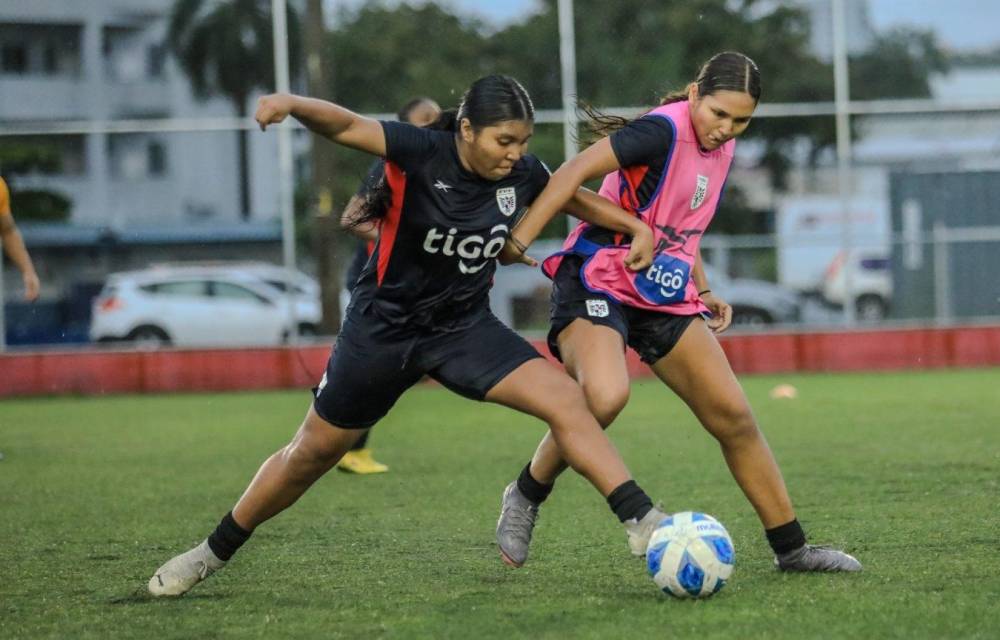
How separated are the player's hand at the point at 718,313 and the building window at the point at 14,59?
1440 cm

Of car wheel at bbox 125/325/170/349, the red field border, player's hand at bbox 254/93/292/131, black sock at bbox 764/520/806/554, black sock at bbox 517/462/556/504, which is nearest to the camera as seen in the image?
player's hand at bbox 254/93/292/131

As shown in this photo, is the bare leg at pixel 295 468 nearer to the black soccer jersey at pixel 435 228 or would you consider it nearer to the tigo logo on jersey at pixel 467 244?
the black soccer jersey at pixel 435 228

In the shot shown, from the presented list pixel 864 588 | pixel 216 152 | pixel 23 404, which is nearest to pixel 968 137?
pixel 216 152

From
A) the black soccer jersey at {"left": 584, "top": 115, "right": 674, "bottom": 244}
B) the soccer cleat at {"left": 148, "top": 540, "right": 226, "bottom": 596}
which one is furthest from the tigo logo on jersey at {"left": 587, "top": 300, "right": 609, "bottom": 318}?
the soccer cleat at {"left": 148, "top": 540, "right": 226, "bottom": 596}

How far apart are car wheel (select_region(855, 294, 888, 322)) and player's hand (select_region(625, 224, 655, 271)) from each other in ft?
45.3

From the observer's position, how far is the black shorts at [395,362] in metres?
5.49

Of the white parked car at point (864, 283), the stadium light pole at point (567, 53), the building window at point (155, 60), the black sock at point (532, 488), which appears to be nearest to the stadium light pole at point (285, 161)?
the building window at point (155, 60)

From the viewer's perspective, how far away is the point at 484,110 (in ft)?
17.4

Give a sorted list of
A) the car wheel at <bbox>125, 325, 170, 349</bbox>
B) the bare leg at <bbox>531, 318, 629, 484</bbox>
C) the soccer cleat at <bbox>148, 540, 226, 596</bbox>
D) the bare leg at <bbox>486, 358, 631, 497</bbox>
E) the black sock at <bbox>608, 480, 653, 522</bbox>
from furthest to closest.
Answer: the car wheel at <bbox>125, 325, 170, 349</bbox>, the soccer cleat at <bbox>148, 540, 226, 596</bbox>, the bare leg at <bbox>531, 318, 629, 484</bbox>, the bare leg at <bbox>486, 358, 631, 497</bbox>, the black sock at <bbox>608, 480, 653, 522</bbox>

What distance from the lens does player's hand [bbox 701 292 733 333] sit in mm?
6152

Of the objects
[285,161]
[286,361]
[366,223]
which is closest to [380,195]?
[366,223]

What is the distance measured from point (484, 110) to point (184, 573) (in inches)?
74.8

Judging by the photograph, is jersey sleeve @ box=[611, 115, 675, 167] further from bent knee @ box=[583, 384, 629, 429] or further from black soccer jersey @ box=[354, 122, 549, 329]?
bent knee @ box=[583, 384, 629, 429]

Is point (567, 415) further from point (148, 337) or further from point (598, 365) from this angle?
point (148, 337)
